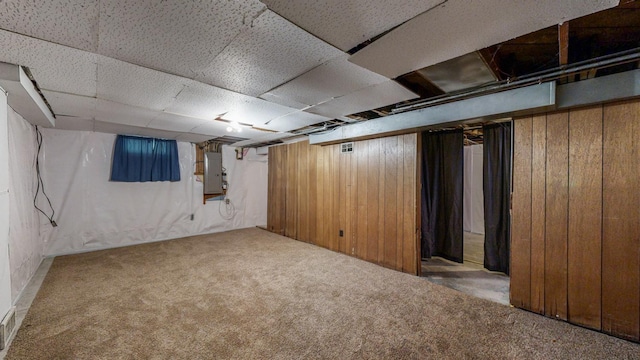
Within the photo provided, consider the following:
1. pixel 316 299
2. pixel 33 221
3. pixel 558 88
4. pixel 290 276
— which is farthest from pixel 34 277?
pixel 558 88

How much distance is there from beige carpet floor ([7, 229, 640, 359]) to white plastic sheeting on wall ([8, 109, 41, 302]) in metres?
0.27

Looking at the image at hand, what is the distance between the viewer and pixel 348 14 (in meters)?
1.23

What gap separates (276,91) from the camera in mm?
2295

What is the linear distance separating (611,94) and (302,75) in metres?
2.41

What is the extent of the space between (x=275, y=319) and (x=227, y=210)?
417cm

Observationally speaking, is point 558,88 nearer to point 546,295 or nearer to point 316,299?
point 546,295

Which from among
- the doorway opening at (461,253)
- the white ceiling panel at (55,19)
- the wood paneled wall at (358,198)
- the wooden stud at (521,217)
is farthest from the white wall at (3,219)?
the wooden stud at (521,217)

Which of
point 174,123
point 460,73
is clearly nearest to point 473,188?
point 460,73

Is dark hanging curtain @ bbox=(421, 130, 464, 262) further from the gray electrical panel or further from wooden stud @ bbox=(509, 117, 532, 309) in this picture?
the gray electrical panel

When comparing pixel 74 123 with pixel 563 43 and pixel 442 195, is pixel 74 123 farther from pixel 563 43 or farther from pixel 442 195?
pixel 442 195

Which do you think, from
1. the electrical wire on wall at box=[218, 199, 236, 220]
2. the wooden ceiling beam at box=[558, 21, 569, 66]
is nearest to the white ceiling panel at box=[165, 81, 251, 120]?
the wooden ceiling beam at box=[558, 21, 569, 66]

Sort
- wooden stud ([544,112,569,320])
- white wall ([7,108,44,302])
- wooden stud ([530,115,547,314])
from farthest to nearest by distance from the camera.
A: white wall ([7,108,44,302]) → wooden stud ([530,115,547,314]) → wooden stud ([544,112,569,320])

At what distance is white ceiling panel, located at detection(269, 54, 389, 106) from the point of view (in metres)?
1.83

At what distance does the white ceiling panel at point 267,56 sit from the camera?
1.37 metres
